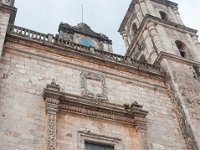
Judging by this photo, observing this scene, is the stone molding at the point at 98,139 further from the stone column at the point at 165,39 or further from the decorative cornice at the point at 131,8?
the decorative cornice at the point at 131,8

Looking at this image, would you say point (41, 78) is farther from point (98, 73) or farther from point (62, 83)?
point (98, 73)

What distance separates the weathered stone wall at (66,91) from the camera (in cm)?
1149

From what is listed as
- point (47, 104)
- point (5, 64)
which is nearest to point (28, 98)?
point (47, 104)

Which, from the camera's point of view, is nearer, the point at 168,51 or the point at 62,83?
the point at 62,83

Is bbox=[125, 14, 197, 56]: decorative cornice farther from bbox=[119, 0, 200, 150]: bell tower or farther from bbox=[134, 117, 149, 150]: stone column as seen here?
bbox=[134, 117, 149, 150]: stone column

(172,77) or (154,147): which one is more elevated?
(172,77)

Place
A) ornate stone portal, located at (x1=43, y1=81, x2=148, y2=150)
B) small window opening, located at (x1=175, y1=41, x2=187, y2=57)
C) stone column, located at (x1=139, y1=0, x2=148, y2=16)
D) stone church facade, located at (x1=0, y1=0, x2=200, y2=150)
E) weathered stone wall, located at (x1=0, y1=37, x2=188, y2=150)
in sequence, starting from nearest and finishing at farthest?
weathered stone wall, located at (x1=0, y1=37, x2=188, y2=150)
stone church facade, located at (x1=0, y1=0, x2=200, y2=150)
ornate stone portal, located at (x1=43, y1=81, x2=148, y2=150)
small window opening, located at (x1=175, y1=41, x2=187, y2=57)
stone column, located at (x1=139, y1=0, x2=148, y2=16)

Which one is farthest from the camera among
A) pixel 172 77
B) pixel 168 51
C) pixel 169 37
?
pixel 169 37

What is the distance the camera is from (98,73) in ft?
48.5

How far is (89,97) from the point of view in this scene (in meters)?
13.5

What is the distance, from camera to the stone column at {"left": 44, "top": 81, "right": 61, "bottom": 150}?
37.0ft

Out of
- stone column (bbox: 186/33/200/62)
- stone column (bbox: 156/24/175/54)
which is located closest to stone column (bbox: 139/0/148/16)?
stone column (bbox: 156/24/175/54)

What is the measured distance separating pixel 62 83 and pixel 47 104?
4.95 ft

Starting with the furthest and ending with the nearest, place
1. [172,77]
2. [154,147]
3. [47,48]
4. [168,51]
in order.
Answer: [168,51], [172,77], [47,48], [154,147]
